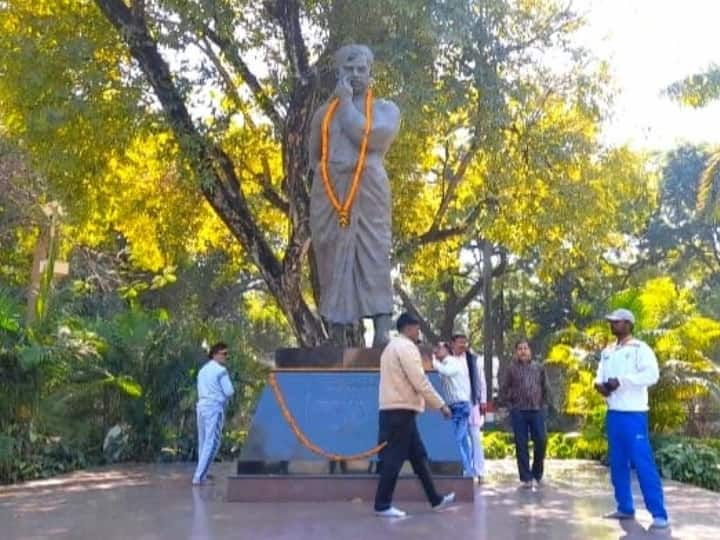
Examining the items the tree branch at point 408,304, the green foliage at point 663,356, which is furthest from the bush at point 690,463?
the tree branch at point 408,304

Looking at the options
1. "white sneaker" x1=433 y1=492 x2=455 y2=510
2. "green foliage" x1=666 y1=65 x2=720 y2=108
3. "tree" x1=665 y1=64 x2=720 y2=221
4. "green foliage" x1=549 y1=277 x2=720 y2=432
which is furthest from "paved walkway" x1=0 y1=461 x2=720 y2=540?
"green foliage" x1=666 y1=65 x2=720 y2=108

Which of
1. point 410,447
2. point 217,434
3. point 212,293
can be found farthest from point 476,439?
point 212,293

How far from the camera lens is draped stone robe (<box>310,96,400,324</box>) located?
29.6 ft

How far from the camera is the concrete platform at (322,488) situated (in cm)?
820

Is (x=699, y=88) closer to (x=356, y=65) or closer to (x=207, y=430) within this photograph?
A: (x=356, y=65)

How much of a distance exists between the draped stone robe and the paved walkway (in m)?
1.91

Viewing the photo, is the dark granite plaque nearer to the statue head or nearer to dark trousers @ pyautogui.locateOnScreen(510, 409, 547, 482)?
dark trousers @ pyautogui.locateOnScreen(510, 409, 547, 482)

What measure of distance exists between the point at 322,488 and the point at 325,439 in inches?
16.4

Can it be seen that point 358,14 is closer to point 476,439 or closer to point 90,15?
point 90,15

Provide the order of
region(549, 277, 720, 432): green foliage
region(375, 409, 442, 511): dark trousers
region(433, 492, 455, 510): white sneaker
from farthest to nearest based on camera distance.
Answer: region(549, 277, 720, 432): green foliage → region(433, 492, 455, 510): white sneaker → region(375, 409, 442, 511): dark trousers

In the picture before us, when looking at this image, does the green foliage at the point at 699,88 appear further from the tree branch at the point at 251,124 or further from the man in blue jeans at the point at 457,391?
the man in blue jeans at the point at 457,391

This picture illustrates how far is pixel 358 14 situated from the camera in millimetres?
11984

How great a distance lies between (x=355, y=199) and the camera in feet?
29.8

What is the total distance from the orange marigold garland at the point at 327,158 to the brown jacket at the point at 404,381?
2.10 m
